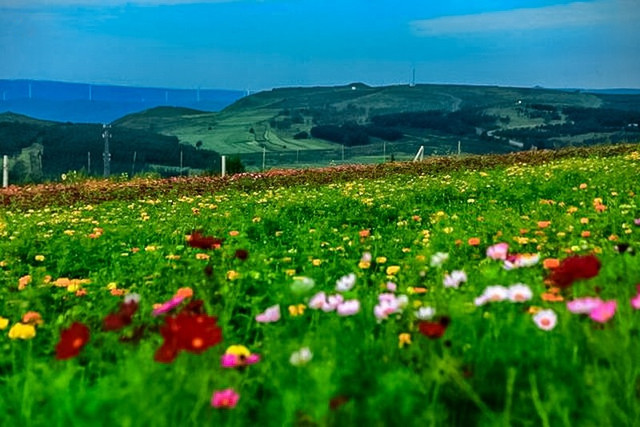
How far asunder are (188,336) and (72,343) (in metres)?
0.45

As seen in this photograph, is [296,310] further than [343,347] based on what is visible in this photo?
Yes

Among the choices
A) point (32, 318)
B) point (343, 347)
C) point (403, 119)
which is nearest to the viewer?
point (343, 347)

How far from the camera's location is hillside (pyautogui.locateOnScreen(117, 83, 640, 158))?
294 feet

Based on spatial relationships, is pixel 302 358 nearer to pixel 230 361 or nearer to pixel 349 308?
pixel 230 361

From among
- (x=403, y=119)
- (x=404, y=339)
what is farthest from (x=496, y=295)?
(x=403, y=119)

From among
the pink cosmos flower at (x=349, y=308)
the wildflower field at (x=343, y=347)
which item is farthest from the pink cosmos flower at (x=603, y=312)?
the pink cosmos flower at (x=349, y=308)

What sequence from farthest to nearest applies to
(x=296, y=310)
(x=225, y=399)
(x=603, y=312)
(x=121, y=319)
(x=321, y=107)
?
(x=321, y=107) → (x=296, y=310) → (x=121, y=319) → (x=603, y=312) → (x=225, y=399)

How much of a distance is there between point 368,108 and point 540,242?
13308 centimetres

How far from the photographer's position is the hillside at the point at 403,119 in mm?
89562

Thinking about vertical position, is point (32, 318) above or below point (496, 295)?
below

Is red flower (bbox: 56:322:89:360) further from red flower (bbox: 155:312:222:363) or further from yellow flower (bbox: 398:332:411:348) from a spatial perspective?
yellow flower (bbox: 398:332:411:348)

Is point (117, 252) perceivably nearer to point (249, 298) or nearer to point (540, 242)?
point (249, 298)

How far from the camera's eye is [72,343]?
251 cm

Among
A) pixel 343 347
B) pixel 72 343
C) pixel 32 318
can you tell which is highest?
pixel 72 343
